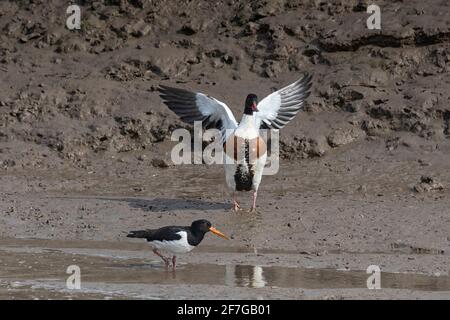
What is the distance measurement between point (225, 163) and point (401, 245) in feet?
9.10

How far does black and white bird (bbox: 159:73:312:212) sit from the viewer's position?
13.6m

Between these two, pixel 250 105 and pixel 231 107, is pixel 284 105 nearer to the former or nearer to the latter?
pixel 250 105

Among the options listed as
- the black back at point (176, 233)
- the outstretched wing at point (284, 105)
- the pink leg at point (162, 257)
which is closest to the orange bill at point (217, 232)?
the black back at point (176, 233)

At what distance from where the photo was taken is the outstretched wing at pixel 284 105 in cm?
1432

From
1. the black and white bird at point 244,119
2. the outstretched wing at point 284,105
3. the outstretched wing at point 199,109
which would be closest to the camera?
the black and white bird at point 244,119

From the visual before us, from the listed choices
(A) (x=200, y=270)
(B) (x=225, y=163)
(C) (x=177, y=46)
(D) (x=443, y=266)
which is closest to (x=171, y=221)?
(B) (x=225, y=163)

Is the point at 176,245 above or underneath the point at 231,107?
underneath

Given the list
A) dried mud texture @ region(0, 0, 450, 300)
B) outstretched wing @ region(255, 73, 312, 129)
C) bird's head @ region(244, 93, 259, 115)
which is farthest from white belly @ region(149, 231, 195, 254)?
outstretched wing @ region(255, 73, 312, 129)

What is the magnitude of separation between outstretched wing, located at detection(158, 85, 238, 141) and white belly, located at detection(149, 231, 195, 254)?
3123 mm

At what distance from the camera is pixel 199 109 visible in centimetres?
1427

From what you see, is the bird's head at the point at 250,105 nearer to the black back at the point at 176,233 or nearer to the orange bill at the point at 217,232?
the orange bill at the point at 217,232

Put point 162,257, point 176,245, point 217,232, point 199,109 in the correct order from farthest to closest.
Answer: point 199,109
point 217,232
point 162,257
point 176,245

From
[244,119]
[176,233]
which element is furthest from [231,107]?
[176,233]

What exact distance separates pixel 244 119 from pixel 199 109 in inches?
29.2
